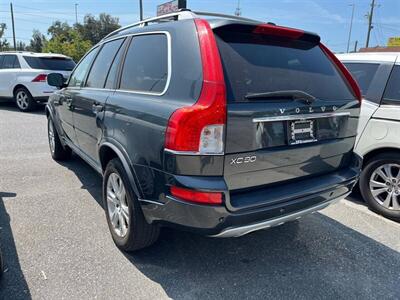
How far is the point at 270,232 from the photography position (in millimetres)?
3326

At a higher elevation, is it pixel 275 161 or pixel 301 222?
pixel 275 161

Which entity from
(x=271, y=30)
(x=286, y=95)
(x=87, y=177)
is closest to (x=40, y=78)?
(x=87, y=177)

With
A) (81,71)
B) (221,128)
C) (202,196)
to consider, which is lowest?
(202,196)

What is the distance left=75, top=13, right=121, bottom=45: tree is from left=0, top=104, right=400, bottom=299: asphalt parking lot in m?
65.6

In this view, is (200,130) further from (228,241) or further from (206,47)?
(228,241)

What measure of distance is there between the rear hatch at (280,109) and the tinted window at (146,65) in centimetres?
47

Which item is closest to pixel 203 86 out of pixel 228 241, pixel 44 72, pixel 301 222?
pixel 228 241

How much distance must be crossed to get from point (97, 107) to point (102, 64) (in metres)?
0.63

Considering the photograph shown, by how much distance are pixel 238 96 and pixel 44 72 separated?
934cm

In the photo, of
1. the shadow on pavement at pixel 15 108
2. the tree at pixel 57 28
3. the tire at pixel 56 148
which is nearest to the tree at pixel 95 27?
the tree at pixel 57 28

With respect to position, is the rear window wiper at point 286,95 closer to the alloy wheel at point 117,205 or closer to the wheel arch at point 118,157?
the wheel arch at point 118,157

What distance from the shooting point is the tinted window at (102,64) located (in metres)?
3.34

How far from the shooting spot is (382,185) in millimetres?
3746

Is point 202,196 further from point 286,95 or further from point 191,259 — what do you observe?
point 191,259
